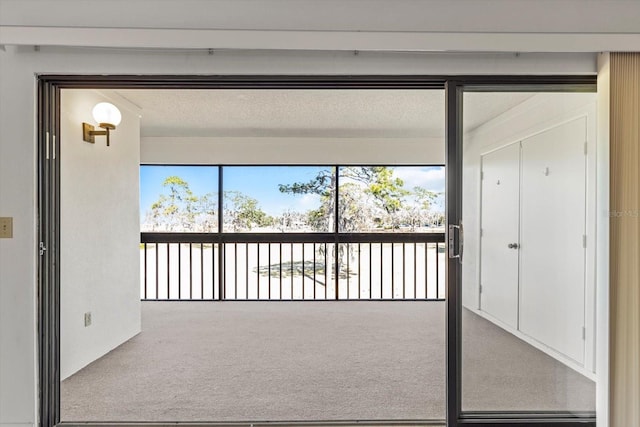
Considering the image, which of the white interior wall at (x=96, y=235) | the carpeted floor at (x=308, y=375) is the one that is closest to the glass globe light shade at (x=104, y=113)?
the white interior wall at (x=96, y=235)

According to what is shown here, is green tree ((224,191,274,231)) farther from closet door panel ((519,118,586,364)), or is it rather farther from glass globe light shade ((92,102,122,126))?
closet door panel ((519,118,586,364))

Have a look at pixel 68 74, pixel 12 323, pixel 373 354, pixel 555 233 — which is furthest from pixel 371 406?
pixel 68 74

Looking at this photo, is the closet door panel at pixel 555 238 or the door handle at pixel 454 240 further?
the closet door panel at pixel 555 238

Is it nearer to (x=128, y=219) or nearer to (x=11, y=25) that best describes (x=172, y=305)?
(x=128, y=219)

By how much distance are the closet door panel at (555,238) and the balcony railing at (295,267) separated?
A: 3.23m

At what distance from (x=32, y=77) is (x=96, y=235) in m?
1.53

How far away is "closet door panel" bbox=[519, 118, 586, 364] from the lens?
2332 mm

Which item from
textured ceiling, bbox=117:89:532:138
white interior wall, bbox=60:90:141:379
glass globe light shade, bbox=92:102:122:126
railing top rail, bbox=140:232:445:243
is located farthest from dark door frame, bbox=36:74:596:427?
railing top rail, bbox=140:232:445:243

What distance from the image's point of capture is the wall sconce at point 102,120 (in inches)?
127

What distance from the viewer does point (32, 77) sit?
217 centimetres

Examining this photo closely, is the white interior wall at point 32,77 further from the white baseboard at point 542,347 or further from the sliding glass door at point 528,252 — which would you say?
the white baseboard at point 542,347

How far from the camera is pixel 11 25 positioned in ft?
6.82

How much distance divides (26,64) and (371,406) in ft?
9.01

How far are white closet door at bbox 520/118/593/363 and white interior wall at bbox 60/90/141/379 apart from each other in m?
3.16
